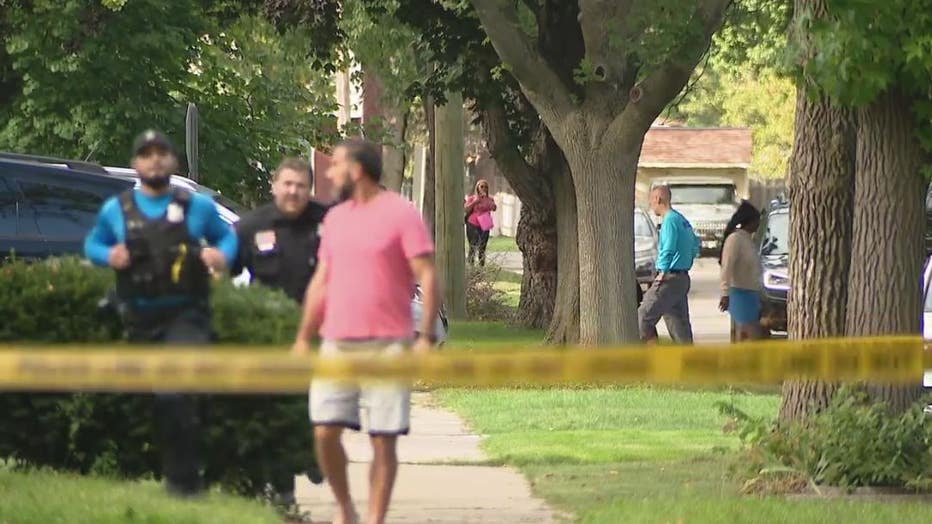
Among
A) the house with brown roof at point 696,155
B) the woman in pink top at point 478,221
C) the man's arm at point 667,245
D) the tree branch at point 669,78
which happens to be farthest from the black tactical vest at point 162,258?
the house with brown roof at point 696,155

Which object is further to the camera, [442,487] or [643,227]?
[643,227]

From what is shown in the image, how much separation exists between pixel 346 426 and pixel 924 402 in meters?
4.03

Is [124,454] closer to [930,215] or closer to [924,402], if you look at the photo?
[924,402]

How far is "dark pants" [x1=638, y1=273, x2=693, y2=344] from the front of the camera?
1784cm

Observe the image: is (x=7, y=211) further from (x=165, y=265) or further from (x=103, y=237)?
(x=165, y=265)

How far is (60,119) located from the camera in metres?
23.8

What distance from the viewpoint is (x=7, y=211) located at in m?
14.0

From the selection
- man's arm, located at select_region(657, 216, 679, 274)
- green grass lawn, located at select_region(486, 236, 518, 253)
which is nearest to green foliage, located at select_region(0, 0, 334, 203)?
man's arm, located at select_region(657, 216, 679, 274)

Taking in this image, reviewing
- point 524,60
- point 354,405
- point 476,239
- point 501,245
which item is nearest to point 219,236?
point 354,405

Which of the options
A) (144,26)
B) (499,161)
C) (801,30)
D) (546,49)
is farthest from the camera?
(144,26)

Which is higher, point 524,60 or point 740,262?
point 524,60

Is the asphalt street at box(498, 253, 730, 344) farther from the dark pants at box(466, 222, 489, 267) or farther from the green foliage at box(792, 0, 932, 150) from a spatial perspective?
the green foliage at box(792, 0, 932, 150)

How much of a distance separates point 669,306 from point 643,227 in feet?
53.9

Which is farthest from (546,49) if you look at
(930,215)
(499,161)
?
(930,215)
